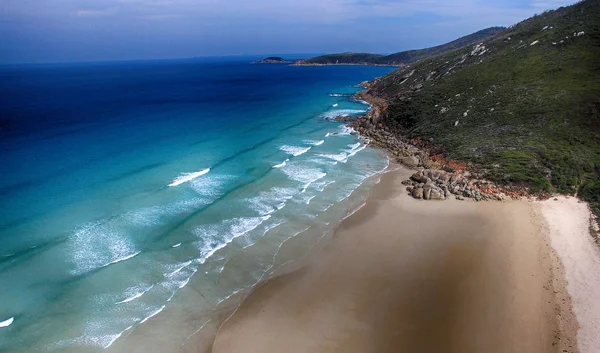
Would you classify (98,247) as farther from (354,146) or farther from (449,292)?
(354,146)

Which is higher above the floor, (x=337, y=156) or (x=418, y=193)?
(x=418, y=193)

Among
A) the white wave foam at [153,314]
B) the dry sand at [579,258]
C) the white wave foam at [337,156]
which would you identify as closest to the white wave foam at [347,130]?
the white wave foam at [337,156]

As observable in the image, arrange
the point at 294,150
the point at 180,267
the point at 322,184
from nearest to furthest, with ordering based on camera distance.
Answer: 1. the point at 180,267
2. the point at 322,184
3. the point at 294,150

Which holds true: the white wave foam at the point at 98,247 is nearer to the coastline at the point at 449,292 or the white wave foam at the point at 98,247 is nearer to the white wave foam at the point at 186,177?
the white wave foam at the point at 186,177

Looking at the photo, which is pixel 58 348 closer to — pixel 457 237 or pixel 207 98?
pixel 457 237

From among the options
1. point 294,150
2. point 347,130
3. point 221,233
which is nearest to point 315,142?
point 294,150

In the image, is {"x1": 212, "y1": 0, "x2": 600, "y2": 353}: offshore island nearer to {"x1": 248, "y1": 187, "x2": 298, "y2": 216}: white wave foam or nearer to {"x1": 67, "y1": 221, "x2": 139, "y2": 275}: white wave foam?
{"x1": 248, "y1": 187, "x2": 298, "y2": 216}: white wave foam
